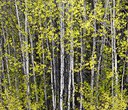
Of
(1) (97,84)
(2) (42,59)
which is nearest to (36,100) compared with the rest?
(2) (42,59)

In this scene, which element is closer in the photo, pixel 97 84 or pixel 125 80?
pixel 97 84

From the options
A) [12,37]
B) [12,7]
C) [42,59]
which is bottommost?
[42,59]

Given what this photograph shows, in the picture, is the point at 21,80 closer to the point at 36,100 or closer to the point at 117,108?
the point at 36,100

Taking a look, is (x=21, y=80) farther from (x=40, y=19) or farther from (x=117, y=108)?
(x=117, y=108)

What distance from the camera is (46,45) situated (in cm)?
1035

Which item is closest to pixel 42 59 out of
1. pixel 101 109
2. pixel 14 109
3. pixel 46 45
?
pixel 46 45

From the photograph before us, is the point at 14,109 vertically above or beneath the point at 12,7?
beneath

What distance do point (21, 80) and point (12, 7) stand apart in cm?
246

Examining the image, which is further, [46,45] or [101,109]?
[46,45]

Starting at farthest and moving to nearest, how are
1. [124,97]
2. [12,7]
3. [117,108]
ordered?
[12,7], [124,97], [117,108]

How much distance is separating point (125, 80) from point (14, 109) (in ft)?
12.5

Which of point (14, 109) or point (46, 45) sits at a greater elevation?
point (46, 45)

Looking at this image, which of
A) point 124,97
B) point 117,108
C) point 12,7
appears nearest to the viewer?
point 117,108

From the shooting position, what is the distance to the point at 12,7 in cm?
1034
